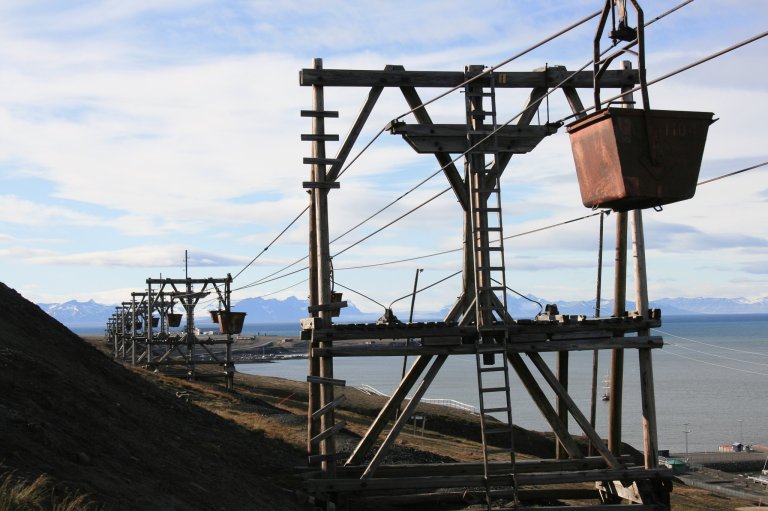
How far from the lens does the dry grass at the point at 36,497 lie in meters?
8.61

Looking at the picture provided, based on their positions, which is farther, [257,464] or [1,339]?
[257,464]

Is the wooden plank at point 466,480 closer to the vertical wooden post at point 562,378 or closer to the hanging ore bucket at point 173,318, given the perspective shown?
the vertical wooden post at point 562,378

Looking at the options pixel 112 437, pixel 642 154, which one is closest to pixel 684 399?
pixel 112 437

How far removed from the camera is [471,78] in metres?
15.4

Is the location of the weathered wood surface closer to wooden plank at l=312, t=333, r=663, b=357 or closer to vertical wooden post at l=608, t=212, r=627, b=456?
wooden plank at l=312, t=333, r=663, b=357

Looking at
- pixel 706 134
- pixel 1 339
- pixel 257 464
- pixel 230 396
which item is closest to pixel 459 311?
pixel 257 464

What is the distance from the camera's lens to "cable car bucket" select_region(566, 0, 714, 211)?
9.55 metres

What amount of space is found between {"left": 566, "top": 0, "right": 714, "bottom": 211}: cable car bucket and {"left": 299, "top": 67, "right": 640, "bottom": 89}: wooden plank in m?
5.72

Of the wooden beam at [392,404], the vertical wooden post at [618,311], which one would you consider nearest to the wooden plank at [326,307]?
the wooden beam at [392,404]

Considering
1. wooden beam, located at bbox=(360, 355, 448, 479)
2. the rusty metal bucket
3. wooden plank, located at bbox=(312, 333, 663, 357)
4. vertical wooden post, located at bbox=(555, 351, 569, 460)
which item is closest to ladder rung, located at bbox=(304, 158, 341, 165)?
wooden plank, located at bbox=(312, 333, 663, 357)

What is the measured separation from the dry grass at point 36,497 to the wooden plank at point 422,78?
25.4 ft

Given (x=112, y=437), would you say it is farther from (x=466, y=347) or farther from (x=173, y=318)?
(x=173, y=318)

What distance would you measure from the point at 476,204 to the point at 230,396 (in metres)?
18.4

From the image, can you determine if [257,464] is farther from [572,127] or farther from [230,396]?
[230,396]
